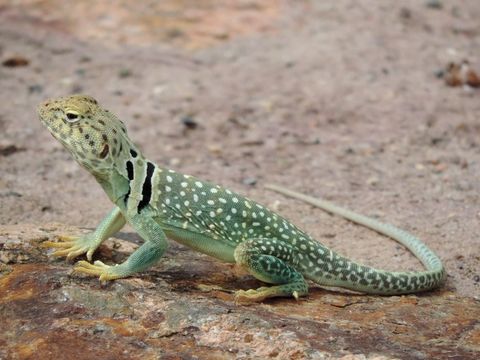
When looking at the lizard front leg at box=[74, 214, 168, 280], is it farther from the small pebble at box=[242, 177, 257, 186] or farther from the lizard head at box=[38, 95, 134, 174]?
the small pebble at box=[242, 177, 257, 186]

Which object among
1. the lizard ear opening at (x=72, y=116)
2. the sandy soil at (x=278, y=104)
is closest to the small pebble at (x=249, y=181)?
the sandy soil at (x=278, y=104)

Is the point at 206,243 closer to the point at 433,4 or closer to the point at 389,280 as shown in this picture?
the point at 389,280

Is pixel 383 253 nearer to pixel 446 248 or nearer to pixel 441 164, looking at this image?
pixel 446 248

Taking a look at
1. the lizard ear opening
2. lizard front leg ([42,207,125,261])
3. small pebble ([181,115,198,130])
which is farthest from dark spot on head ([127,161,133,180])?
small pebble ([181,115,198,130])

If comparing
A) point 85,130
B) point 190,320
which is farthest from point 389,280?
point 85,130

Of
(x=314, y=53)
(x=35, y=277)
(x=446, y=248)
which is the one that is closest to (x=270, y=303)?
(x=35, y=277)

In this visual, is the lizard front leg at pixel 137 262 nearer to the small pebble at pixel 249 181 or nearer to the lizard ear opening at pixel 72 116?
the lizard ear opening at pixel 72 116
